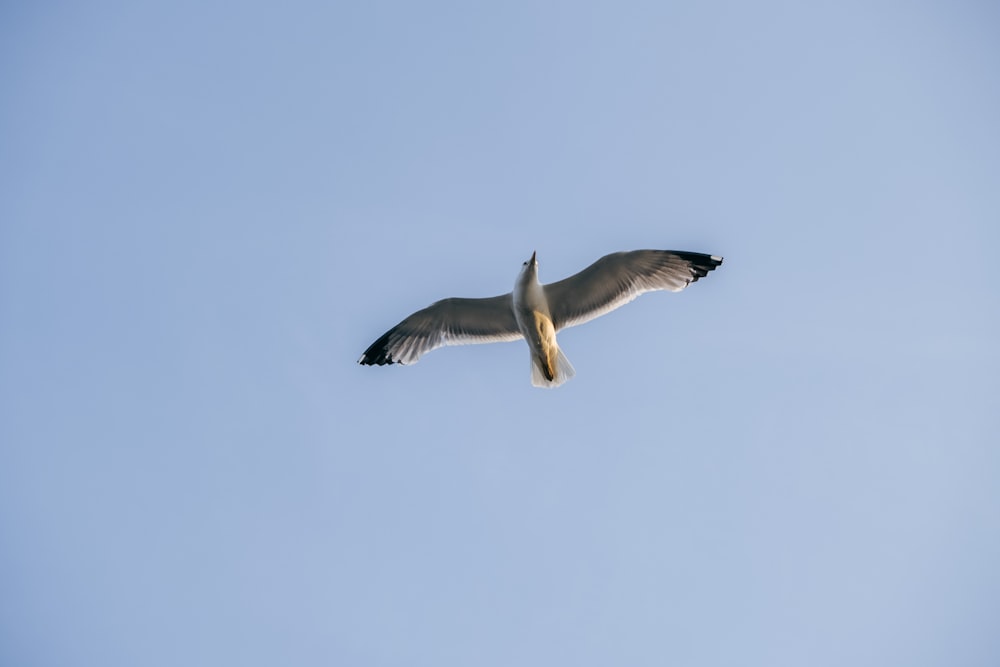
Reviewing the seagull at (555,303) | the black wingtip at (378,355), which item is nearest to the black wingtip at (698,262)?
the seagull at (555,303)

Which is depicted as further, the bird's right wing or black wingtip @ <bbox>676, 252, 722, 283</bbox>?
the bird's right wing

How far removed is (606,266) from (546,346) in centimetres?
111

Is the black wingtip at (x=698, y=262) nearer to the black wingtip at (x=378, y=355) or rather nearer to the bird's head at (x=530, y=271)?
the bird's head at (x=530, y=271)

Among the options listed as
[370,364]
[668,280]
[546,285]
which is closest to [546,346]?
[546,285]

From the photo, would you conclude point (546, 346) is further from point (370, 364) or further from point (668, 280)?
point (370, 364)

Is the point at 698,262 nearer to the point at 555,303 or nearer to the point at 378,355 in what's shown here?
the point at 555,303

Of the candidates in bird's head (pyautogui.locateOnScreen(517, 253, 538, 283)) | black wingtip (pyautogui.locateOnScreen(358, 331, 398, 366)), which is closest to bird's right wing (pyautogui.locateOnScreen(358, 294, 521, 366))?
black wingtip (pyautogui.locateOnScreen(358, 331, 398, 366))

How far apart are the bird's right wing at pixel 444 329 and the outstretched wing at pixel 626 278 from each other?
678mm

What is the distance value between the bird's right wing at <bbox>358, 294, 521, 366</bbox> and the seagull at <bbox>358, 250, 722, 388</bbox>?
1 centimetres

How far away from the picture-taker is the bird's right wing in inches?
471

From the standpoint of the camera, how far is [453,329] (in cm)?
1226

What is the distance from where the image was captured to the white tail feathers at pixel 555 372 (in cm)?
1150

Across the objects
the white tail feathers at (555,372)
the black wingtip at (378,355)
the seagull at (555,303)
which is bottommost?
the white tail feathers at (555,372)

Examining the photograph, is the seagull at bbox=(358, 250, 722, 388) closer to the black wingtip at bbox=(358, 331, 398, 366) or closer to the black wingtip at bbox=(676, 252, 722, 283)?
the black wingtip at bbox=(676, 252, 722, 283)
